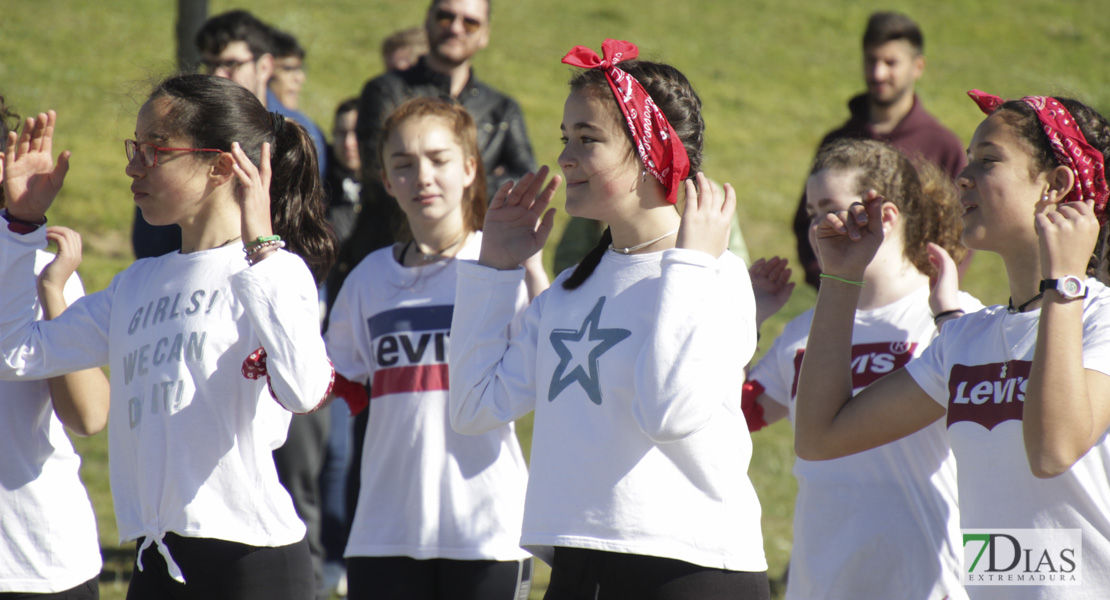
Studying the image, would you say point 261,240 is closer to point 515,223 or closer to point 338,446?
point 515,223

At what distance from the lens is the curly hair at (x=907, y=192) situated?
331 centimetres

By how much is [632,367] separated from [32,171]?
5.59 feet

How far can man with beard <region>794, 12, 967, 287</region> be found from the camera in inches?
195

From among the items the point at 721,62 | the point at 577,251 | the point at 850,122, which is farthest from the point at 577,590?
the point at 721,62

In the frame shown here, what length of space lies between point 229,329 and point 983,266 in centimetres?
1108

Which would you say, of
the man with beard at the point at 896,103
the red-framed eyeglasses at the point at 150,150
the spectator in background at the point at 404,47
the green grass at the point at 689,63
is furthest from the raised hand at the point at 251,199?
the green grass at the point at 689,63

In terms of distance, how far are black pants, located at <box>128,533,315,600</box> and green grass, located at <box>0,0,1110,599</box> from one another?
230 inches

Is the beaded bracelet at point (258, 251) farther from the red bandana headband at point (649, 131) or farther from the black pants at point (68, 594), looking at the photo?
the black pants at point (68, 594)

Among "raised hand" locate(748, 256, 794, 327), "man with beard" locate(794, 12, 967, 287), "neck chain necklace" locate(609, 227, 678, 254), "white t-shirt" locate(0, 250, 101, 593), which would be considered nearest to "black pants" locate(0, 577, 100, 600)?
"white t-shirt" locate(0, 250, 101, 593)

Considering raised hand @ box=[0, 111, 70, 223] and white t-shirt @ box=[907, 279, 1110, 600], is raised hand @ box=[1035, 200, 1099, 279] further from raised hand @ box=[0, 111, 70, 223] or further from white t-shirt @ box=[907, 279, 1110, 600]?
raised hand @ box=[0, 111, 70, 223]

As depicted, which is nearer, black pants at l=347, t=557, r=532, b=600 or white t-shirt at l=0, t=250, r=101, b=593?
white t-shirt at l=0, t=250, r=101, b=593

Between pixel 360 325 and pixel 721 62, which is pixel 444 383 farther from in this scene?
pixel 721 62

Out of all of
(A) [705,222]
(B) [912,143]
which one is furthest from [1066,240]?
(B) [912,143]

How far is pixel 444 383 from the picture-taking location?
325 centimetres
